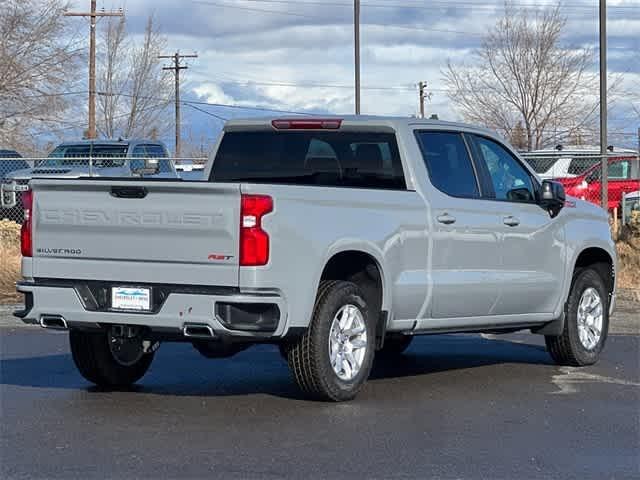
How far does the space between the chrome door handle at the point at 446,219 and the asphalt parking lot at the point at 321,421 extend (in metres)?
1.25

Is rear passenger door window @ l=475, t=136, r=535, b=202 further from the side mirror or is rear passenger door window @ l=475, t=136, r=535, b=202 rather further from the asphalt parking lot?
the asphalt parking lot

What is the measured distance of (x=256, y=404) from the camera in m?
9.23

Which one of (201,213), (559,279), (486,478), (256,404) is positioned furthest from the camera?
(559,279)

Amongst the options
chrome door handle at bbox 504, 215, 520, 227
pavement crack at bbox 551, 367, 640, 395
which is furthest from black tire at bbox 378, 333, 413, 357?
chrome door handle at bbox 504, 215, 520, 227

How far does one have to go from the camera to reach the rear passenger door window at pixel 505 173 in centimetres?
1093

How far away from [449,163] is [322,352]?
7.34 feet

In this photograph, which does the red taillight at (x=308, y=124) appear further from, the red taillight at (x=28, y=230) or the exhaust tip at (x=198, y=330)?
the exhaust tip at (x=198, y=330)

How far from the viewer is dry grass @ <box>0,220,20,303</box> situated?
59.7ft

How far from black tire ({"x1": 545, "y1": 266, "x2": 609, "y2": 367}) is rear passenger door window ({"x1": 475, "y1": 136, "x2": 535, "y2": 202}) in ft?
3.27

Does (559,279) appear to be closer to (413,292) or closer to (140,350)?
(413,292)

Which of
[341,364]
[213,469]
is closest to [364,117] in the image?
[341,364]

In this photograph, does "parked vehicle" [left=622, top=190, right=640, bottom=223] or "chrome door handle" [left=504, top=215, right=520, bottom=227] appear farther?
"parked vehicle" [left=622, top=190, right=640, bottom=223]

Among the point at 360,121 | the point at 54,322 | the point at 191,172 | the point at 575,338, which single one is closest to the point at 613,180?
the point at 191,172

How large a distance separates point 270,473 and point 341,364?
7.88ft
